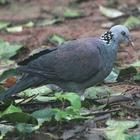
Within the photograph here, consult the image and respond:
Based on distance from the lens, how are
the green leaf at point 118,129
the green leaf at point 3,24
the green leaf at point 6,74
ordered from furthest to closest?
the green leaf at point 3,24 → the green leaf at point 6,74 → the green leaf at point 118,129

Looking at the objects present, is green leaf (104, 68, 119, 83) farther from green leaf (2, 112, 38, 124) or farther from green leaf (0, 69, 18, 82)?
green leaf (2, 112, 38, 124)

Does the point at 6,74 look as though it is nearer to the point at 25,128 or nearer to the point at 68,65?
the point at 68,65

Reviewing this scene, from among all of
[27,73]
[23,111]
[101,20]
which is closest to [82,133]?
[23,111]

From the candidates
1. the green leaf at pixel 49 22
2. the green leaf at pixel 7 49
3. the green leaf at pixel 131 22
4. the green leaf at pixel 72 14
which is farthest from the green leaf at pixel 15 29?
the green leaf at pixel 131 22

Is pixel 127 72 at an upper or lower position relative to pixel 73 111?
lower

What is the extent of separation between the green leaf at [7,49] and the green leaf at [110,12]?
2232 mm

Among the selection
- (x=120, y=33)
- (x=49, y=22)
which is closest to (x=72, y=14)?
(x=49, y=22)

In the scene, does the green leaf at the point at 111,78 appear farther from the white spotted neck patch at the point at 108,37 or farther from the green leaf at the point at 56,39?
the green leaf at the point at 56,39

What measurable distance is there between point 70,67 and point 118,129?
115 centimetres

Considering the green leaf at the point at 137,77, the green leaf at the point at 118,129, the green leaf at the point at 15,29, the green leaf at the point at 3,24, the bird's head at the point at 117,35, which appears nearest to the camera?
the green leaf at the point at 118,129

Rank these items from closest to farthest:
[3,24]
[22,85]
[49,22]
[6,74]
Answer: [22,85] < [6,74] < [3,24] < [49,22]

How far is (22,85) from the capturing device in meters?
6.38

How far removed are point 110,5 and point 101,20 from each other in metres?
0.88

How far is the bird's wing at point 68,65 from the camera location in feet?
21.2
